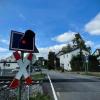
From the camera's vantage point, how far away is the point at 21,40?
35.1 feet

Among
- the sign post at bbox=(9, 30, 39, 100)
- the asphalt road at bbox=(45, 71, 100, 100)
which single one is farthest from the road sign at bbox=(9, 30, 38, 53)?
the asphalt road at bbox=(45, 71, 100, 100)

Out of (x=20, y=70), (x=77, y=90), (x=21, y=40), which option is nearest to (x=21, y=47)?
(x=21, y=40)

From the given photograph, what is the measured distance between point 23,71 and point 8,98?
6.22 metres

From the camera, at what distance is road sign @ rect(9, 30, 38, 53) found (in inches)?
419

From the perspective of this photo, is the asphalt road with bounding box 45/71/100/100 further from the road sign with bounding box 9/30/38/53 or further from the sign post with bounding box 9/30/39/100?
the road sign with bounding box 9/30/38/53

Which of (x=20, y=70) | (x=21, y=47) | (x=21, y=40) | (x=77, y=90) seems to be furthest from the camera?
(x=77, y=90)

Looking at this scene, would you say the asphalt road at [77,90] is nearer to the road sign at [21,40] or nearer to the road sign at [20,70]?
the road sign at [20,70]

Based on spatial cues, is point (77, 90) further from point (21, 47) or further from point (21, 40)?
point (21, 40)

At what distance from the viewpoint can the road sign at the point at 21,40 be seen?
1064 centimetres

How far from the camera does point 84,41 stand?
351 feet

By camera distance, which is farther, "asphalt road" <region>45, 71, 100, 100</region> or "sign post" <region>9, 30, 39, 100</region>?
"asphalt road" <region>45, 71, 100, 100</region>

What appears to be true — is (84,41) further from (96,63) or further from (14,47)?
(14,47)

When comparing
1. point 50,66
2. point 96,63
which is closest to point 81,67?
point 96,63

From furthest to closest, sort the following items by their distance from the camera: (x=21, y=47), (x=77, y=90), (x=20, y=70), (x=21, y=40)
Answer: (x=77, y=90), (x=20, y=70), (x=21, y=47), (x=21, y=40)
